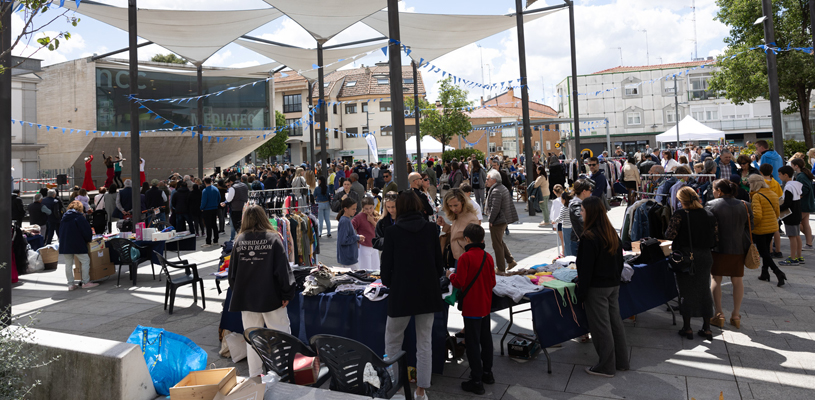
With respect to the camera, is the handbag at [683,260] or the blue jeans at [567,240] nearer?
the handbag at [683,260]

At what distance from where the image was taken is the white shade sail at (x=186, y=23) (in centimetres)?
1213

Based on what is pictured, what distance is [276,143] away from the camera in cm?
4997

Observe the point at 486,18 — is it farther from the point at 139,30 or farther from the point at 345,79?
the point at 345,79

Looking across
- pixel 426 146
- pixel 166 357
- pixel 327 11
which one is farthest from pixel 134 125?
pixel 426 146

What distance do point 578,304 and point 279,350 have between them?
274cm

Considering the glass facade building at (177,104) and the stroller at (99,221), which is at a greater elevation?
the glass facade building at (177,104)

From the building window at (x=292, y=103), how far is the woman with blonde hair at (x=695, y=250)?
4962cm

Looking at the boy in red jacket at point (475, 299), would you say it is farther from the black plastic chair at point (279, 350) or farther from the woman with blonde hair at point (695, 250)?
the woman with blonde hair at point (695, 250)

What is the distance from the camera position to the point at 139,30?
13.3m

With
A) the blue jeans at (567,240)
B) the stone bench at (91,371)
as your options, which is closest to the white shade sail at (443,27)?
the blue jeans at (567,240)

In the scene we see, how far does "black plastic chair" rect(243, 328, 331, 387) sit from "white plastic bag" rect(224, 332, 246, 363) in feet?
4.78

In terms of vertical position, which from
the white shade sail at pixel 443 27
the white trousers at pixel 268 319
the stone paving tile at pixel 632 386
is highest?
the white shade sail at pixel 443 27

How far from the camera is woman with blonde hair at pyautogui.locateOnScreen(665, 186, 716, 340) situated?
5.38 m

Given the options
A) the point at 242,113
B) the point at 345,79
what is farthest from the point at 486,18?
the point at 345,79
